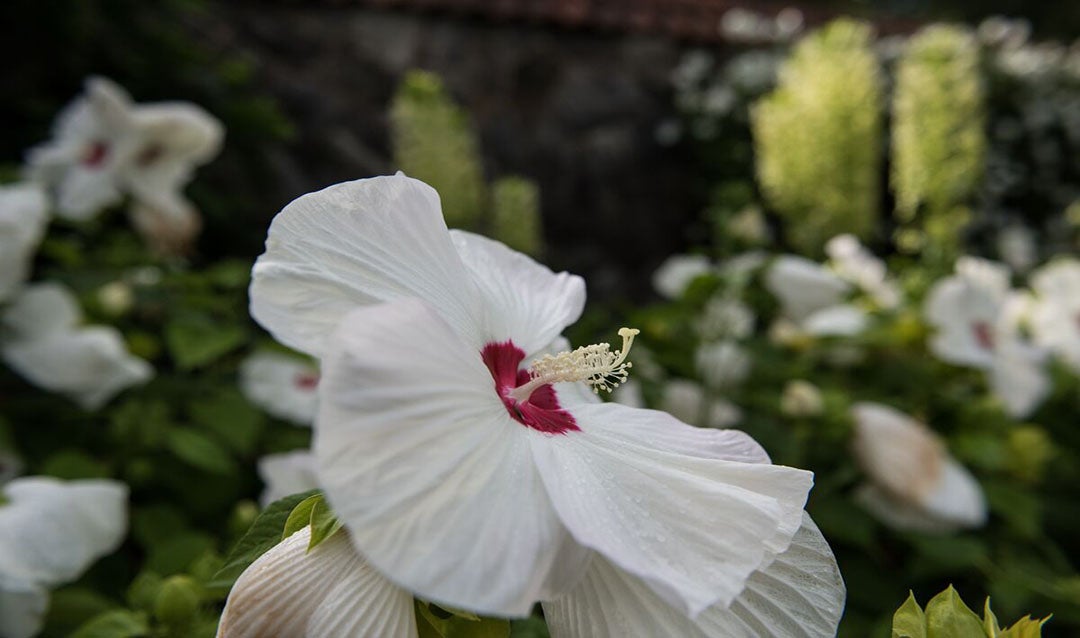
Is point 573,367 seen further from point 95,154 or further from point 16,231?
point 95,154

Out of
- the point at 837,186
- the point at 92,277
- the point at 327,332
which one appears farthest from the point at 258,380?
the point at 837,186

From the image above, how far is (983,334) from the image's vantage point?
1.41 m

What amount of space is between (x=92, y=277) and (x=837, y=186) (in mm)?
1749

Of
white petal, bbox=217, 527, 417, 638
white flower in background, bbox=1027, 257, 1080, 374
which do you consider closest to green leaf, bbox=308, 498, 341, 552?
white petal, bbox=217, 527, 417, 638

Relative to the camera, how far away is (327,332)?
36cm

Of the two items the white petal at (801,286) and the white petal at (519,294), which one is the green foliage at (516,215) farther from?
the white petal at (519,294)

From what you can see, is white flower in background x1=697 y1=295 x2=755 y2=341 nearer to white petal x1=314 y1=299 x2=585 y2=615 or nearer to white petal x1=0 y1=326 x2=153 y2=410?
white petal x1=0 y1=326 x2=153 y2=410

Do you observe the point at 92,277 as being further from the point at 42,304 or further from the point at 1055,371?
the point at 1055,371

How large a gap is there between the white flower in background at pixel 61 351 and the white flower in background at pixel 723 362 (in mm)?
761

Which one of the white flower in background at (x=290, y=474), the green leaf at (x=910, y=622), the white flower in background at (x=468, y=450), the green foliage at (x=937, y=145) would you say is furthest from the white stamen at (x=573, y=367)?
the green foliage at (x=937, y=145)

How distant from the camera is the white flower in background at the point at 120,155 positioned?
140 centimetres

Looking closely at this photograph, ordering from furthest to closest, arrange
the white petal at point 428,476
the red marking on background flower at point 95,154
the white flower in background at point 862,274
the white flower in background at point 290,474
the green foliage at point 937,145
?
the green foliage at point 937,145, the white flower in background at point 862,274, the red marking on background flower at point 95,154, the white flower in background at point 290,474, the white petal at point 428,476

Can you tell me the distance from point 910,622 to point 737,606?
0.21 ft

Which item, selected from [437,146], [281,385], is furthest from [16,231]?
[437,146]
